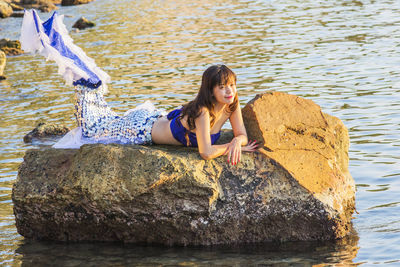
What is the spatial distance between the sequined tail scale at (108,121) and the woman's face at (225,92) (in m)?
1.04

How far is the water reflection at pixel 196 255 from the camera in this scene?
645cm

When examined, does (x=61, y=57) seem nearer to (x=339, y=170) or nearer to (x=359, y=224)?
(x=339, y=170)

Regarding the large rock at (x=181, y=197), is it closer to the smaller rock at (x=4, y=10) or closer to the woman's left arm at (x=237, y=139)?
the woman's left arm at (x=237, y=139)

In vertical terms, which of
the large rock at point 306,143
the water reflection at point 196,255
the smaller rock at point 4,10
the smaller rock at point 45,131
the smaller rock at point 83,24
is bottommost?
the water reflection at point 196,255

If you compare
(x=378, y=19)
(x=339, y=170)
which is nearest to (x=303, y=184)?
(x=339, y=170)

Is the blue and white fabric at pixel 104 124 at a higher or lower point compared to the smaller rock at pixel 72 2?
lower

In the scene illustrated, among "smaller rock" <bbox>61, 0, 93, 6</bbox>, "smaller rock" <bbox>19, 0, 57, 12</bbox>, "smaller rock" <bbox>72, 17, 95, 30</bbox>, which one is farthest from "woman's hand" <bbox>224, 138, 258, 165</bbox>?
"smaller rock" <bbox>61, 0, 93, 6</bbox>

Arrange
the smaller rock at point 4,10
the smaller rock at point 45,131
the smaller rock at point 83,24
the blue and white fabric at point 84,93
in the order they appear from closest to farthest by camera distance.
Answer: the blue and white fabric at point 84,93 → the smaller rock at point 45,131 → the smaller rock at point 83,24 → the smaller rock at point 4,10

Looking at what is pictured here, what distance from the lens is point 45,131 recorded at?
39.1 ft

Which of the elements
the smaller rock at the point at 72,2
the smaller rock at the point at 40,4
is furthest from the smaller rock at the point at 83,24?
the smaller rock at the point at 72,2

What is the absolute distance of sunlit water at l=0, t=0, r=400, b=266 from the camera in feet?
22.2

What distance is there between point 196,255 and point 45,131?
20.3 ft

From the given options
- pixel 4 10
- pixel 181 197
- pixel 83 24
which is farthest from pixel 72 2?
pixel 181 197

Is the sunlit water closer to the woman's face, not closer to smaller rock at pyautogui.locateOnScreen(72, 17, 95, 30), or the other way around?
smaller rock at pyautogui.locateOnScreen(72, 17, 95, 30)
